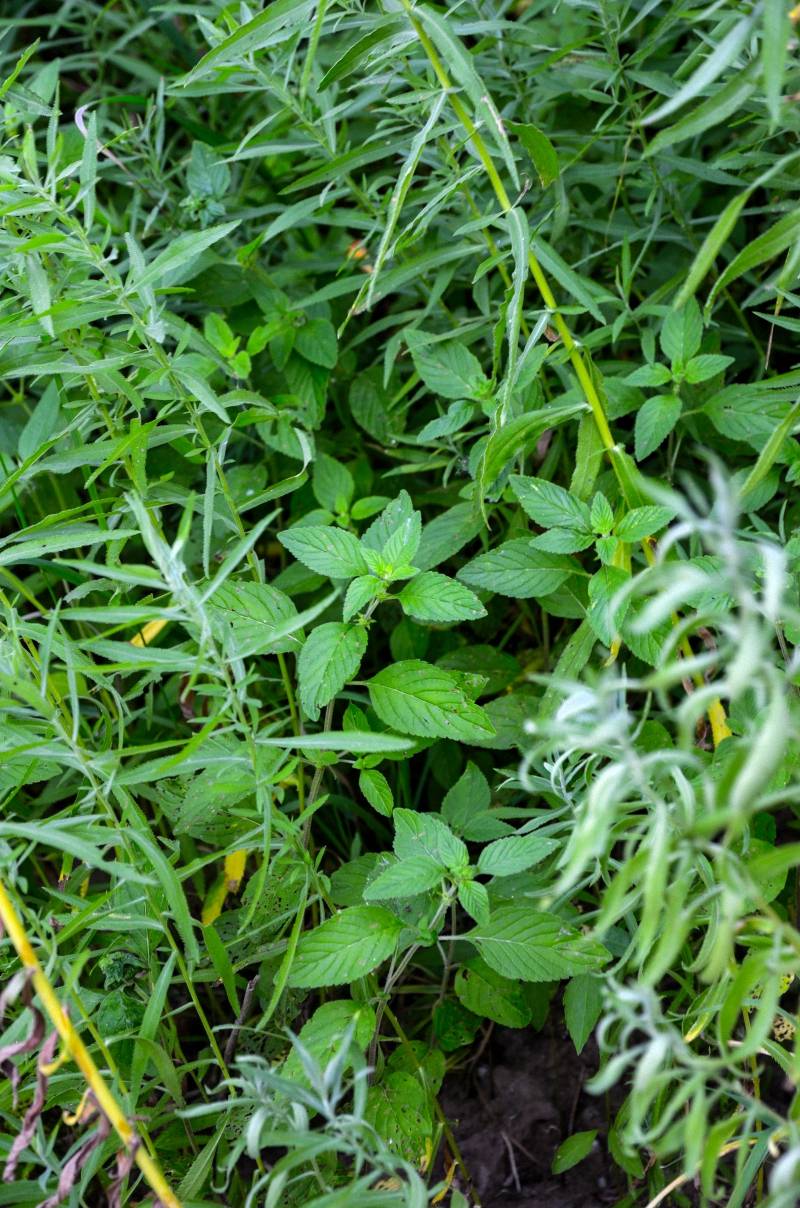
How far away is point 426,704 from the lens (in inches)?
44.4

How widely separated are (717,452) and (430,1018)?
806 mm

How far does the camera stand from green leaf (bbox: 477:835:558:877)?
1.03 meters

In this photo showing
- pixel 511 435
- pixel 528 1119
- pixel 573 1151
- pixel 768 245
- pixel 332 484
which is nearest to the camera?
pixel 768 245

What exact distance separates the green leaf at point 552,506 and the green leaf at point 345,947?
17.0 inches

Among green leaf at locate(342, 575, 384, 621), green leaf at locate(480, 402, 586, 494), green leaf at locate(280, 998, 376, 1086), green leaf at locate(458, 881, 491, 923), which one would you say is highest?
green leaf at locate(480, 402, 586, 494)

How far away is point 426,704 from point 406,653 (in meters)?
0.31

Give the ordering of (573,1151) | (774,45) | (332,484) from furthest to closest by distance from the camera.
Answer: (332,484) → (573,1151) → (774,45)

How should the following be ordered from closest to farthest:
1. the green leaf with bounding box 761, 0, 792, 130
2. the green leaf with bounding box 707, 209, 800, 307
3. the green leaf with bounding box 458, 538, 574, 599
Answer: the green leaf with bounding box 761, 0, 792, 130
the green leaf with bounding box 707, 209, 800, 307
the green leaf with bounding box 458, 538, 574, 599

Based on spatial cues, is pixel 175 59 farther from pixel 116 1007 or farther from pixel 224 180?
pixel 116 1007

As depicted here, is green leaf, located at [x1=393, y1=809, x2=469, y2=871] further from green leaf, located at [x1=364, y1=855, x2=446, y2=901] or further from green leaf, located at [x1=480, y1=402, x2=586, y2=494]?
green leaf, located at [x1=480, y1=402, x2=586, y2=494]

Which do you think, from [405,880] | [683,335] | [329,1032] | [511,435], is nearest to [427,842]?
[405,880]

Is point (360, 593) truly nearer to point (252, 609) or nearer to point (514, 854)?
point (252, 609)

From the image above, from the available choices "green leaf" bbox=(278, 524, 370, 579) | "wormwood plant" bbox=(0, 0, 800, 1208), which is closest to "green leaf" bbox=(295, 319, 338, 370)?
"wormwood plant" bbox=(0, 0, 800, 1208)

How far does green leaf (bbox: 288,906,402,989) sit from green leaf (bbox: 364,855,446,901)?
34 millimetres
